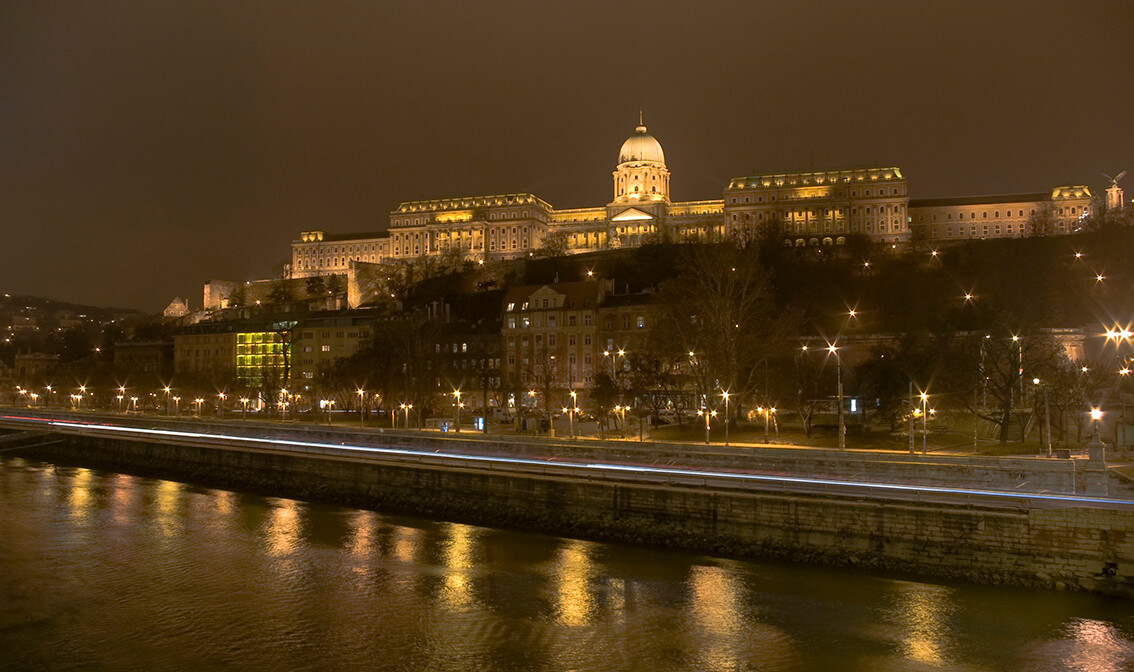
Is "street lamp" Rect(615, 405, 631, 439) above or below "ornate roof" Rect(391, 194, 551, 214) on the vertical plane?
below

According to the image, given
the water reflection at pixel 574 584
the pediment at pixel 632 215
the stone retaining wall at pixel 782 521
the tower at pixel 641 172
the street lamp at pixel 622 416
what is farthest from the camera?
the tower at pixel 641 172

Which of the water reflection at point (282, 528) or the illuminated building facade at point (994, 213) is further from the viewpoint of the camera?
the illuminated building facade at point (994, 213)

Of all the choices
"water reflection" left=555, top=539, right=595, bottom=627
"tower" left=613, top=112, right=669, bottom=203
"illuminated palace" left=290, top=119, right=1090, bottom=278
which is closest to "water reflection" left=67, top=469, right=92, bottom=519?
"water reflection" left=555, top=539, right=595, bottom=627

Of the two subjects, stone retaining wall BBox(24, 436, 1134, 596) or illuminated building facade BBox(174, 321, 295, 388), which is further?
illuminated building facade BBox(174, 321, 295, 388)

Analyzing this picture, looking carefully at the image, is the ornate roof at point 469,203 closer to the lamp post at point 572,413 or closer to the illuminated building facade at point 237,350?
the illuminated building facade at point 237,350

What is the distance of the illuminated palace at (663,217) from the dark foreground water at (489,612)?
8253 cm

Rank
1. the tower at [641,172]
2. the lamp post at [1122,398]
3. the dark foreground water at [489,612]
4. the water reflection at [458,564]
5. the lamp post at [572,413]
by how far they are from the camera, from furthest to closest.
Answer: the tower at [641,172] < the lamp post at [572,413] < the lamp post at [1122,398] < the water reflection at [458,564] < the dark foreground water at [489,612]

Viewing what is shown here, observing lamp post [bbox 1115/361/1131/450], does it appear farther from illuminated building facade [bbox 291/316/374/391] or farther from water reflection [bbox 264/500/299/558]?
illuminated building facade [bbox 291/316/374/391]

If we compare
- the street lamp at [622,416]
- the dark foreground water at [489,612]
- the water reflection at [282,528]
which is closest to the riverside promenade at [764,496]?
the dark foreground water at [489,612]

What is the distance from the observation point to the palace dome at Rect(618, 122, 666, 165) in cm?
15175

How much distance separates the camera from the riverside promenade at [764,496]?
2119 cm

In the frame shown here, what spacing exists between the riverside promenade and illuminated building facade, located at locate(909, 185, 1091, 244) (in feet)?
332

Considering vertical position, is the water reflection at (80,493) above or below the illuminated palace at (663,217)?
below

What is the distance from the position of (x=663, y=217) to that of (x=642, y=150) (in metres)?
14.9
